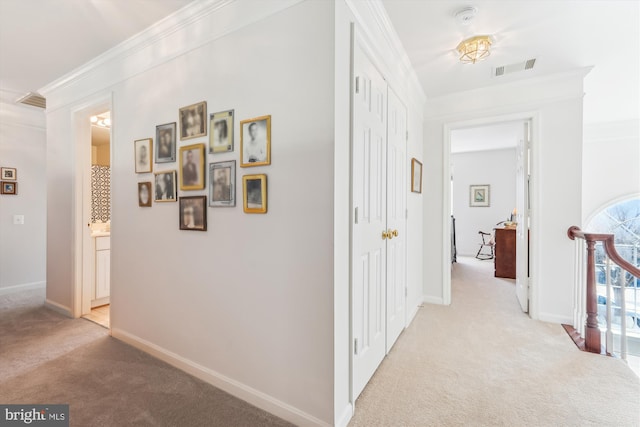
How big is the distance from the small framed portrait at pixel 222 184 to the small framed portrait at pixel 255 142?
0.12 meters

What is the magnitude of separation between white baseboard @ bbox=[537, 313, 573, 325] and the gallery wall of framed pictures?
310 centimetres

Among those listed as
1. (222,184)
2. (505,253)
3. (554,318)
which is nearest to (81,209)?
(222,184)

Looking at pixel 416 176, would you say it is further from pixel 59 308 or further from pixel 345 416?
pixel 59 308

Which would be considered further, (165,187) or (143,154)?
(143,154)

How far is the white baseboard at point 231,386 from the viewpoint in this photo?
1.60 metres

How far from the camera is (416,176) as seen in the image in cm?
325

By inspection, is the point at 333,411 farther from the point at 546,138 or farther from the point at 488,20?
the point at 546,138

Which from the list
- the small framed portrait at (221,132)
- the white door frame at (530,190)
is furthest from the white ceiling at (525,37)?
the small framed portrait at (221,132)

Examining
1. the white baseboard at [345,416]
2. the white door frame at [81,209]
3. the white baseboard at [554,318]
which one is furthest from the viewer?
the white door frame at [81,209]

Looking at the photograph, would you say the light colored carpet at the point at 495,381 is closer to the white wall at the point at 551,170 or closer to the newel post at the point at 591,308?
the newel post at the point at 591,308

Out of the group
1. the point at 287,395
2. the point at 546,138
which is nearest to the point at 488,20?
the point at 546,138

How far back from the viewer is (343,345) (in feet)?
5.18

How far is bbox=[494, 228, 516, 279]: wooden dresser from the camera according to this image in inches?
195

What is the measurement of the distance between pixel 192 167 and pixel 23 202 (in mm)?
3792
